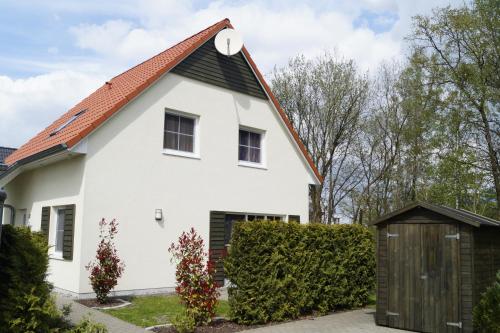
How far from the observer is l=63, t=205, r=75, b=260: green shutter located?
1177 centimetres

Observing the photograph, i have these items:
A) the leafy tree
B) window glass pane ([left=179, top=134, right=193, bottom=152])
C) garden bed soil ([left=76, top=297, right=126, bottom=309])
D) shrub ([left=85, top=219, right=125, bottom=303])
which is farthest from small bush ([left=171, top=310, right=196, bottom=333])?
the leafy tree

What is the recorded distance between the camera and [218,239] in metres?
14.1

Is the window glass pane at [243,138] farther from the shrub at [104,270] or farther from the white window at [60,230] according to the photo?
the white window at [60,230]

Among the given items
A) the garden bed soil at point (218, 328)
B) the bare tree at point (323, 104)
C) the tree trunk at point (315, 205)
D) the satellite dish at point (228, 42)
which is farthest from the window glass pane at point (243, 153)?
the tree trunk at point (315, 205)

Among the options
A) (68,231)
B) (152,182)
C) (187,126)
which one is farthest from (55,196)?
(187,126)

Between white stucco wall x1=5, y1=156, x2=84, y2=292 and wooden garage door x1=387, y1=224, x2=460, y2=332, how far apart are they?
749 cm

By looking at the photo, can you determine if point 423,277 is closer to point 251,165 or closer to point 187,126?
point 251,165

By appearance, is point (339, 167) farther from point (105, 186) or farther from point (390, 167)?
point (105, 186)

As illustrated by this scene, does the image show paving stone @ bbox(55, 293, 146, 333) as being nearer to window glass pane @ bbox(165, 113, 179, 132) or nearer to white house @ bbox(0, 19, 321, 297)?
white house @ bbox(0, 19, 321, 297)

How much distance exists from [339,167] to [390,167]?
357 centimetres

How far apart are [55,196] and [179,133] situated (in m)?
3.99

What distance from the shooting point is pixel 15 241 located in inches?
247

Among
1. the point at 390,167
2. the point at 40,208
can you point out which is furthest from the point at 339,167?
the point at 40,208

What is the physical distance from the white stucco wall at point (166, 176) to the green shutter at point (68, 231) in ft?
1.64
